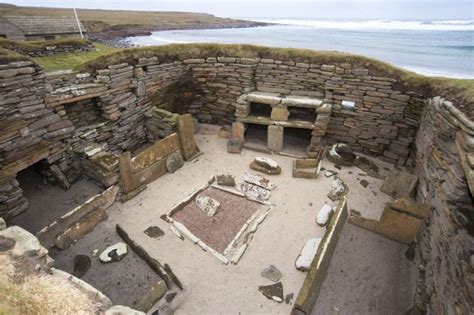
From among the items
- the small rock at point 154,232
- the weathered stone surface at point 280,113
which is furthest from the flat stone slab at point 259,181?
the small rock at point 154,232

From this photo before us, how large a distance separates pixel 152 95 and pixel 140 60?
122 cm

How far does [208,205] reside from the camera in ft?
22.0

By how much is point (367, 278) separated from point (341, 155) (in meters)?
4.20

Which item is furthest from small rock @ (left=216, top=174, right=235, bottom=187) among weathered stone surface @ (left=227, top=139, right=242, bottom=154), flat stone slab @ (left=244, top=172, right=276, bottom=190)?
weathered stone surface @ (left=227, top=139, right=242, bottom=154)

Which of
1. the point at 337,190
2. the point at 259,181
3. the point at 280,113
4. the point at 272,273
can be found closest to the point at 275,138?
the point at 280,113

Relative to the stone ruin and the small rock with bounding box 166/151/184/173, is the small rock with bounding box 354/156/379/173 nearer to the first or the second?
the stone ruin

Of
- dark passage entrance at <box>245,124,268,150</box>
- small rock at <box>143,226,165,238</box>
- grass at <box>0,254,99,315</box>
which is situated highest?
grass at <box>0,254,99,315</box>

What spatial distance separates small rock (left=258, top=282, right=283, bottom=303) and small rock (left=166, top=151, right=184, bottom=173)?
14.3ft

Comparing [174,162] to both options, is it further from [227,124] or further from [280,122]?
[280,122]

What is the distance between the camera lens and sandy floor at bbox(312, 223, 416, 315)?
4.85 m

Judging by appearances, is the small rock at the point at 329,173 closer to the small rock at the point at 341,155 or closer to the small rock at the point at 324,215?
the small rock at the point at 341,155

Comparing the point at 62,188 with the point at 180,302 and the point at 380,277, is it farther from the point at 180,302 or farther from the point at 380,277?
the point at 380,277

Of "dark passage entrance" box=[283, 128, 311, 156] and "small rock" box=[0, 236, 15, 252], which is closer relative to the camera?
"small rock" box=[0, 236, 15, 252]

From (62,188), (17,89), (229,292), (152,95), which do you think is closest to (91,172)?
(62,188)
